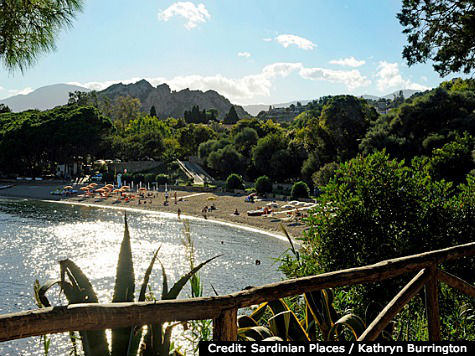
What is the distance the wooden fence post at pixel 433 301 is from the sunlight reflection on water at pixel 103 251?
13019 mm

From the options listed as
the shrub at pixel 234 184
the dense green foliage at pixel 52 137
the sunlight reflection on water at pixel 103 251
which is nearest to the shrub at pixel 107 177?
the dense green foliage at pixel 52 137

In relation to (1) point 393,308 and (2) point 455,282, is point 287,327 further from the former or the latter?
(2) point 455,282

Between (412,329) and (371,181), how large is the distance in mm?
2136

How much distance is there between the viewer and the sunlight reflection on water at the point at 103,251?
61.6 feet

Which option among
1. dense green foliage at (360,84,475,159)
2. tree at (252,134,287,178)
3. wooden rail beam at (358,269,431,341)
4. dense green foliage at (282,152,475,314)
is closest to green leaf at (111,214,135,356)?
wooden rail beam at (358,269,431,341)

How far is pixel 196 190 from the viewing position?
166 ft

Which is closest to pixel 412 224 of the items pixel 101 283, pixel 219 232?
pixel 101 283

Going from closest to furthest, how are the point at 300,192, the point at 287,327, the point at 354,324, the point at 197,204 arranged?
the point at 287,327, the point at 354,324, the point at 300,192, the point at 197,204

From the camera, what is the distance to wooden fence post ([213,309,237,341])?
5.94 feet

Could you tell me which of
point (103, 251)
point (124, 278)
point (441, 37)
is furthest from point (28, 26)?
point (103, 251)

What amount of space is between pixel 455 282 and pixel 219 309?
1.63 metres

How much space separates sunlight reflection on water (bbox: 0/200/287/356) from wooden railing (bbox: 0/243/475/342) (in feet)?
43.0

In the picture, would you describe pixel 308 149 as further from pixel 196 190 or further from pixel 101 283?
pixel 101 283

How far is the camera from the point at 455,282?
2627 mm
